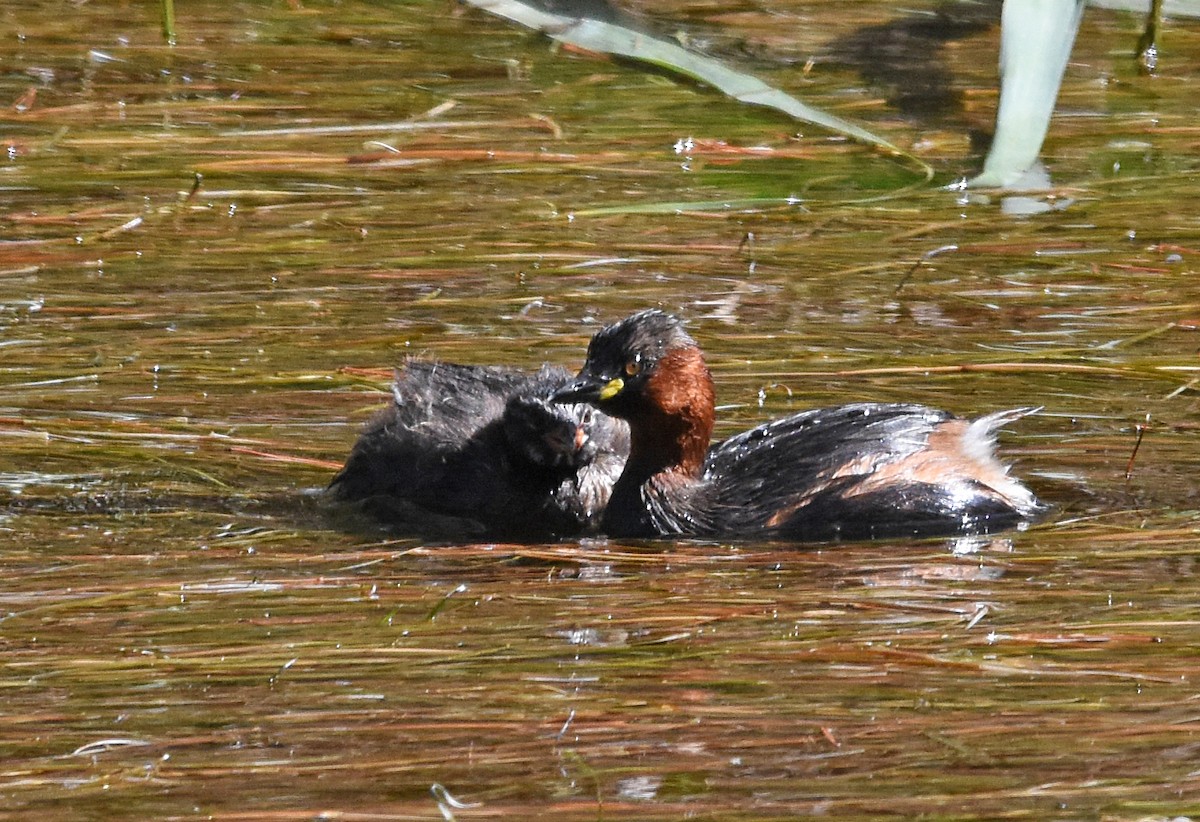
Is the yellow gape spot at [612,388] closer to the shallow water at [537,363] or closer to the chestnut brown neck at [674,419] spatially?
the chestnut brown neck at [674,419]

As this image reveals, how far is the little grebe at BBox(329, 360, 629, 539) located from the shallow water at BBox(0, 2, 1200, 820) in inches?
6.6

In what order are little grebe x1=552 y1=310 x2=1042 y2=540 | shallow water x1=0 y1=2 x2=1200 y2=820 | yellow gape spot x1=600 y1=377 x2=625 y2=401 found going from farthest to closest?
yellow gape spot x1=600 y1=377 x2=625 y2=401
little grebe x1=552 y1=310 x2=1042 y2=540
shallow water x1=0 y1=2 x2=1200 y2=820

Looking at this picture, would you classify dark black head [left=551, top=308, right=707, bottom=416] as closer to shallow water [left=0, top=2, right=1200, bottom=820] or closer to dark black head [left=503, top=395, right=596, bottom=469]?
dark black head [left=503, top=395, right=596, bottom=469]

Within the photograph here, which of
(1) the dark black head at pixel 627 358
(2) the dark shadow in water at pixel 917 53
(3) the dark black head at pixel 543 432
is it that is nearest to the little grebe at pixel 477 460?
(3) the dark black head at pixel 543 432

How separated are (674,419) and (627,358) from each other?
0.19 metres

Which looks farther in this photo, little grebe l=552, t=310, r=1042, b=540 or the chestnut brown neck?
the chestnut brown neck

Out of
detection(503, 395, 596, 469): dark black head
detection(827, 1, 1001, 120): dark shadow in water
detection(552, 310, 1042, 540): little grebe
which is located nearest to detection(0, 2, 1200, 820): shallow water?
detection(827, 1, 1001, 120): dark shadow in water

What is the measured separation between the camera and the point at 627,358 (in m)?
5.25

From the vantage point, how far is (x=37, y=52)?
29.3 ft

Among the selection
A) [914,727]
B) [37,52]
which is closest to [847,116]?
[37,52]

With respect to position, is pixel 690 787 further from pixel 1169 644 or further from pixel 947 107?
pixel 947 107

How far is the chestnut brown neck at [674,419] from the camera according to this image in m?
5.25

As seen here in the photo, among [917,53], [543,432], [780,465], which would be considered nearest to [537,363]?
[543,432]

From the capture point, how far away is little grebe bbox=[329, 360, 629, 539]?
5.28m
